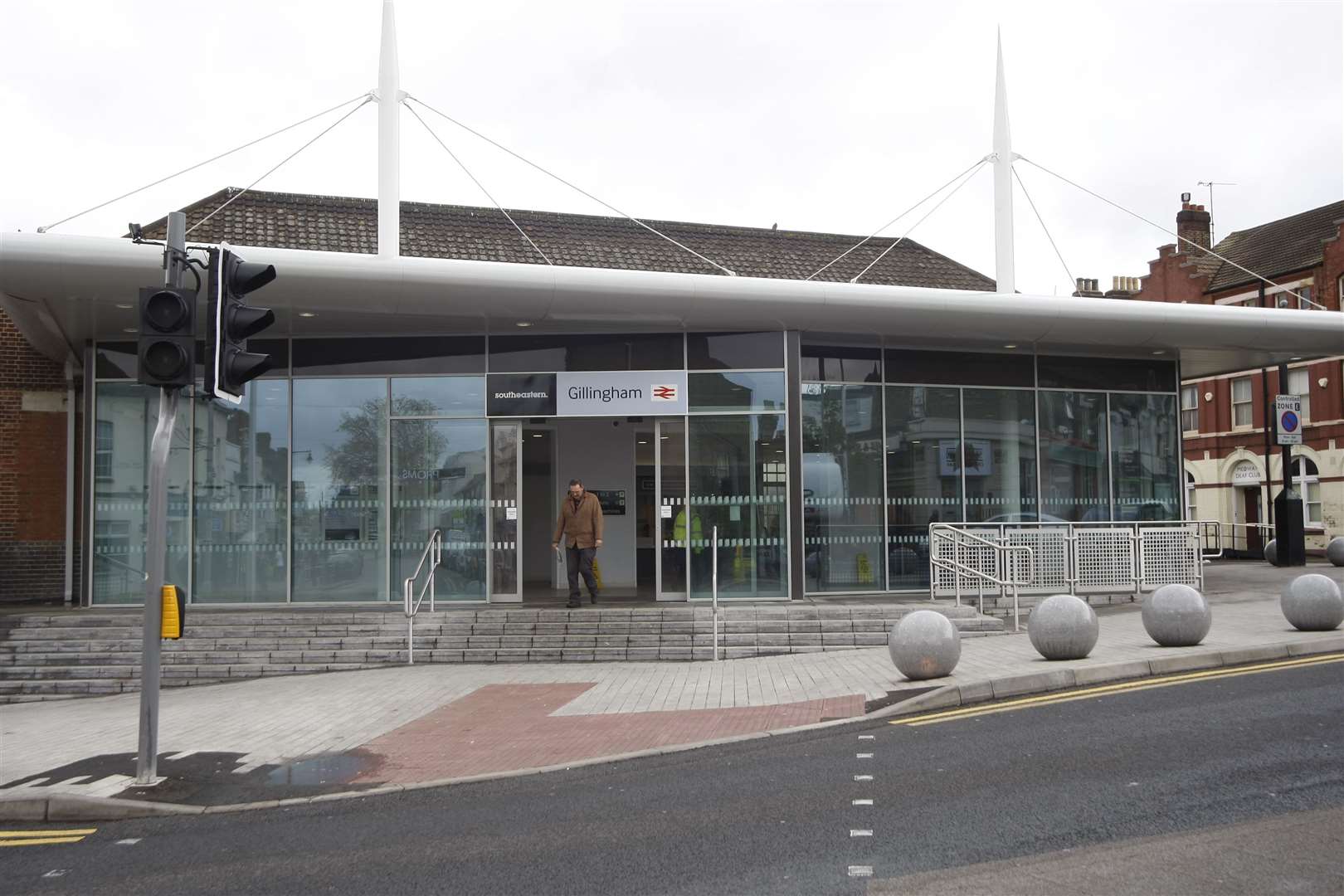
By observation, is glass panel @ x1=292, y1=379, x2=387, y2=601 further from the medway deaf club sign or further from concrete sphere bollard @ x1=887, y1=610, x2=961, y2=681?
concrete sphere bollard @ x1=887, y1=610, x2=961, y2=681

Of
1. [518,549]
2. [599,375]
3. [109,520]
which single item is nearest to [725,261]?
[599,375]

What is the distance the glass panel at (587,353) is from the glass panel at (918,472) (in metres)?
3.78

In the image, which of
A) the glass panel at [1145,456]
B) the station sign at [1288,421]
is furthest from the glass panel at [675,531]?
the station sign at [1288,421]

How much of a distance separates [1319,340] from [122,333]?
1911 cm

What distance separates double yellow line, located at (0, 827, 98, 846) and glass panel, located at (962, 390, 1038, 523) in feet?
47.3

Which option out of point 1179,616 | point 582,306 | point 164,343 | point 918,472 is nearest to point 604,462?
point 582,306

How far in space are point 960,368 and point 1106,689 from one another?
9.55 metres

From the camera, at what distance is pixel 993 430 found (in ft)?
63.4

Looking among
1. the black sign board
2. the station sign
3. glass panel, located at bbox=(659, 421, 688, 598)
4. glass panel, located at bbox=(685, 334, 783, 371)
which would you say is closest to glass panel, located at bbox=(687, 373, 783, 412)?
glass panel, located at bbox=(685, 334, 783, 371)

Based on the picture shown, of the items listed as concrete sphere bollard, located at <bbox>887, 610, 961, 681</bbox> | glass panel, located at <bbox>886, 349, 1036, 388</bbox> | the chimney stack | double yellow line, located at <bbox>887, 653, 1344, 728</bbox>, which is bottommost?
double yellow line, located at <bbox>887, 653, 1344, 728</bbox>

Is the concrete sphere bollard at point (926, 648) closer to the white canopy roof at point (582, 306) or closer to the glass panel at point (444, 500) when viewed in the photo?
the white canopy roof at point (582, 306)

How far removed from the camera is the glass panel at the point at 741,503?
17.2 metres

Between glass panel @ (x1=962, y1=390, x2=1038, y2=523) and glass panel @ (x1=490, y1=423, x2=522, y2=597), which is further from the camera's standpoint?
glass panel @ (x1=962, y1=390, x2=1038, y2=523)

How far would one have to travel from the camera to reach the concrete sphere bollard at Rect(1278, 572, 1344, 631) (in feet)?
42.2
